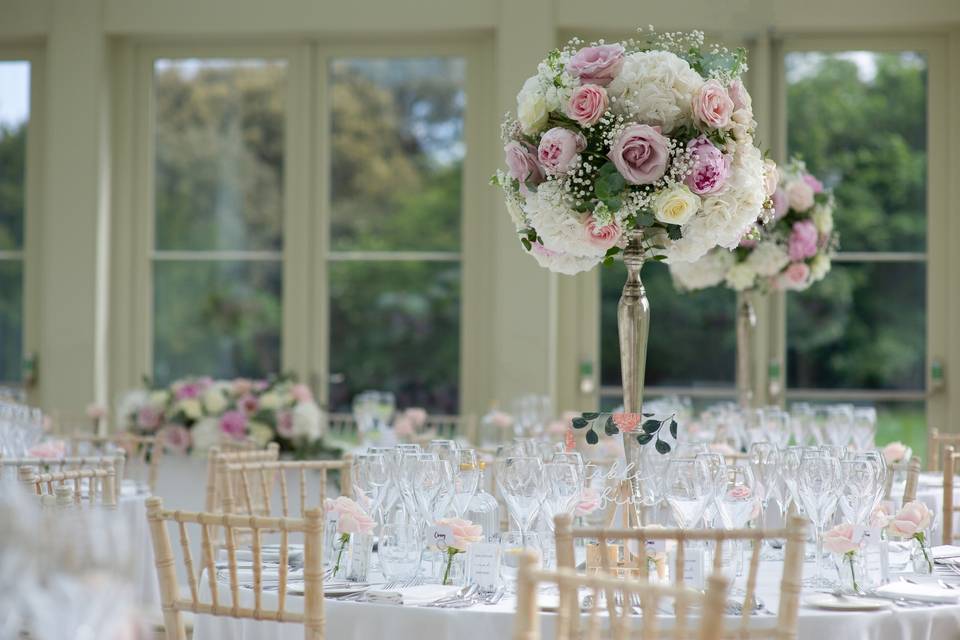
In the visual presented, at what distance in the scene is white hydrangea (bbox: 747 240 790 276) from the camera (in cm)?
516

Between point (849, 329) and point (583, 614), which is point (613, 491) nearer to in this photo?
point (583, 614)

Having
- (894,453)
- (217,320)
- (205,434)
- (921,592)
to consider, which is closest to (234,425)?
(205,434)

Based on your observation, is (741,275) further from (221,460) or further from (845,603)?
(845,603)

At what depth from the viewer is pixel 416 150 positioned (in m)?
7.32

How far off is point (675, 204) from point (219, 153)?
498 centimetres

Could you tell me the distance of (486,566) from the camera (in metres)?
2.69

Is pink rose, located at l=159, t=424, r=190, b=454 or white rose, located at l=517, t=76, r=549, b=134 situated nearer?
white rose, located at l=517, t=76, r=549, b=134

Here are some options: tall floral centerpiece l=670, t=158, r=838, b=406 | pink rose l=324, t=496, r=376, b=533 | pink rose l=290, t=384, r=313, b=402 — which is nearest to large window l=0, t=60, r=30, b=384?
pink rose l=290, t=384, r=313, b=402

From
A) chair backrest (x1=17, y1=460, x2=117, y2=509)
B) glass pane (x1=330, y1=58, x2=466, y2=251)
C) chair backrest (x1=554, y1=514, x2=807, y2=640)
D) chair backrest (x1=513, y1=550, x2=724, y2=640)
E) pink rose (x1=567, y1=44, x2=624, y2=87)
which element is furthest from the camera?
glass pane (x1=330, y1=58, x2=466, y2=251)

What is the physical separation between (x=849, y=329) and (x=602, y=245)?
4604mm

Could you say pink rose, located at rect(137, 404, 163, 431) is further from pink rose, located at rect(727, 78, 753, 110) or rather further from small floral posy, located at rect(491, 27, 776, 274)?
pink rose, located at rect(727, 78, 753, 110)

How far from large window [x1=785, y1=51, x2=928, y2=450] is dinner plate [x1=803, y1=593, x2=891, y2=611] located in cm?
469

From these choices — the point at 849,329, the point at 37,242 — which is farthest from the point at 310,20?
the point at 849,329

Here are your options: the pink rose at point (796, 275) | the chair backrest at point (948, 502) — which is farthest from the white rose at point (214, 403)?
the chair backrest at point (948, 502)
